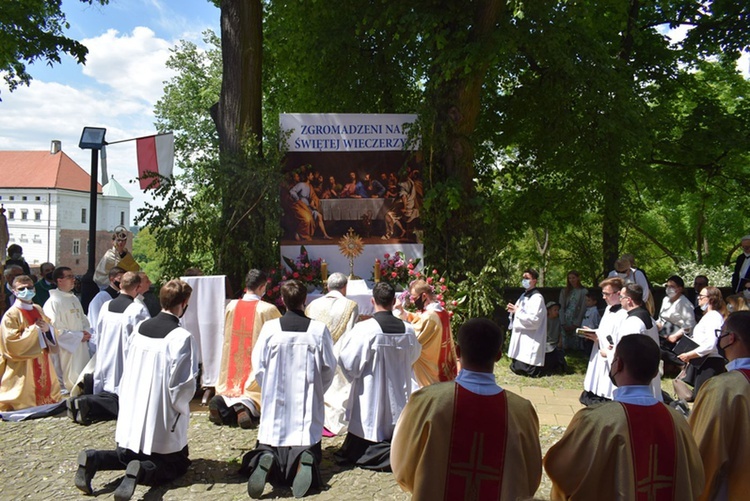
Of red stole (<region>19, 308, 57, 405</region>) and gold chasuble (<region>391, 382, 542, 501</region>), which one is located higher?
gold chasuble (<region>391, 382, 542, 501</region>)

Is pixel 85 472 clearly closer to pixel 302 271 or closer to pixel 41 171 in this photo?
pixel 302 271

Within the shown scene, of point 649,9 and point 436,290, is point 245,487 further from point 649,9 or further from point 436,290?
point 649,9

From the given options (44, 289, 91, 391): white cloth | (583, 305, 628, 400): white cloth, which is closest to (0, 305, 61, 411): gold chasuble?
(44, 289, 91, 391): white cloth

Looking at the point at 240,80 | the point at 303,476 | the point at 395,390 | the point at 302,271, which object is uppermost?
the point at 240,80

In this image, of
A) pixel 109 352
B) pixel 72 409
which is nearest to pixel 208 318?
pixel 109 352

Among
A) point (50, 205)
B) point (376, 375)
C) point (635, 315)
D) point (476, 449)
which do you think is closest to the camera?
point (476, 449)

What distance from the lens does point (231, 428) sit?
24.6 feet

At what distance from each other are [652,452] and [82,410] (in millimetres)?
6333

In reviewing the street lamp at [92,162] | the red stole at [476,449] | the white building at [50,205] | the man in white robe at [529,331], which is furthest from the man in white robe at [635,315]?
the white building at [50,205]

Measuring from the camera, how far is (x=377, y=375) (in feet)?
20.5

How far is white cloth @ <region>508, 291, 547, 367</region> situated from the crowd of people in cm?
2

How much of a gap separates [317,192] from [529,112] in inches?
231

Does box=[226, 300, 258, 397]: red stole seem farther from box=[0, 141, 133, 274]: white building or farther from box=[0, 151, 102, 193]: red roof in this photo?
box=[0, 151, 102, 193]: red roof

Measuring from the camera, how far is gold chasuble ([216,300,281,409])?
7613mm
